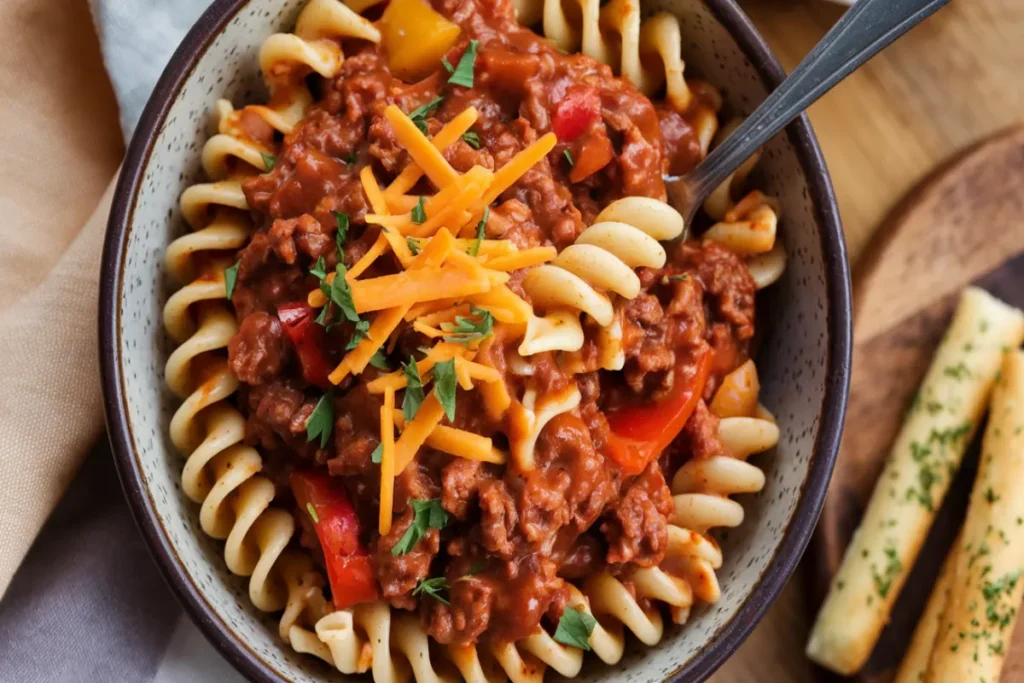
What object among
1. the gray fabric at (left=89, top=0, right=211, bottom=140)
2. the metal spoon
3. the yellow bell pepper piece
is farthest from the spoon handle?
the gray fabric at (left=89, top=0, right=211, bottom=140)

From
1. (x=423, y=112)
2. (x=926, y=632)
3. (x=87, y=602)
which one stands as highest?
(x=423, y=112)

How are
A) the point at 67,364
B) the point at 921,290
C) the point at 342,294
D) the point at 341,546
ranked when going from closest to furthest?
the point at 342,294, the point at 341,546, the point at 67,364, the point at 921,290

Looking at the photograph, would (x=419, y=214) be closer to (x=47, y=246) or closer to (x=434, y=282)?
(x=434, y=282)

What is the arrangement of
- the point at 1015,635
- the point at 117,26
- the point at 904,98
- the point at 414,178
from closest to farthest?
the point at 414,178, the point at 117,26, the point at 1015,635, the point at 904,98

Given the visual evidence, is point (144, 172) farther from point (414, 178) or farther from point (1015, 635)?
point (1015, 635)

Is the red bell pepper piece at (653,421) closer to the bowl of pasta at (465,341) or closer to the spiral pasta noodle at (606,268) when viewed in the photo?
the bowl of pasta at (465,341)

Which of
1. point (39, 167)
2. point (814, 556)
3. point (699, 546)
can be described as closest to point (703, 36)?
point (699, 546)

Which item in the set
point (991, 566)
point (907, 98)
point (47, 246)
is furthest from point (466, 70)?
point (991, 566)

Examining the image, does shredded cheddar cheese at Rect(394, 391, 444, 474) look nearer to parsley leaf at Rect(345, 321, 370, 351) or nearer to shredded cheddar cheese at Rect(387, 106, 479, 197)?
parsley leaf at Rect(345, 321, 370, 351)

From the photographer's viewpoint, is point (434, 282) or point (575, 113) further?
point (575, 113)
